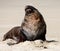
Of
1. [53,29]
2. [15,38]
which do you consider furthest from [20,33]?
[53,29]

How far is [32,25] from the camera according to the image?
464cm

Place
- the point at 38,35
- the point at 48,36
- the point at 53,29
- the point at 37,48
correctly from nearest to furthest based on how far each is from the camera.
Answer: the point at 37,48 → the point at 38,35 → the point at 48,36 → the point at 53,29

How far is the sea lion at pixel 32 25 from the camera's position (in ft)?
15.2

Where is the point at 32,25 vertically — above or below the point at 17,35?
above

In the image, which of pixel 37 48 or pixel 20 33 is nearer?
pixel 37 48

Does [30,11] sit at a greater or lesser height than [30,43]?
greater

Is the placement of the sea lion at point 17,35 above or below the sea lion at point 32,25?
below

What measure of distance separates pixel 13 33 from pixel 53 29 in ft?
5.96

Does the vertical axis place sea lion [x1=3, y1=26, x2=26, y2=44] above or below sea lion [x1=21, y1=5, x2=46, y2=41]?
below

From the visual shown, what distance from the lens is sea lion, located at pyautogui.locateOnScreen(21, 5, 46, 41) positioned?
4.64 meters

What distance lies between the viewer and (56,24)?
22.3ft

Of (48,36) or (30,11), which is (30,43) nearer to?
(30,11)

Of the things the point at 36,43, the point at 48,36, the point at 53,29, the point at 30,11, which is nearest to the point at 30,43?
the point at 36,43

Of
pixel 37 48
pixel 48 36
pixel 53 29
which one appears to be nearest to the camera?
pixel 37 48
